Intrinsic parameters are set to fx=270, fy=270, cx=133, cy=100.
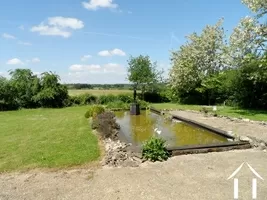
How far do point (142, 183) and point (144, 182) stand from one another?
78 mm

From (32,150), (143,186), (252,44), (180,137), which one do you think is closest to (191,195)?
(143,186)

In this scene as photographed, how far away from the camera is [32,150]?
8828mm

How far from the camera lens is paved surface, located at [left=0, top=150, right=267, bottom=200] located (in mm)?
5473

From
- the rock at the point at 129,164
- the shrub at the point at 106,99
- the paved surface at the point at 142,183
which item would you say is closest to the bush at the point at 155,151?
the paved surface at the point at 142,183

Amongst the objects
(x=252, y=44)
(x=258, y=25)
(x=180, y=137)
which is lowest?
(x=180, y=137)

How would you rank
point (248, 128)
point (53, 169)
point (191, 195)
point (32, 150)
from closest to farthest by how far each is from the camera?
point (191, 195)
point (53, 169)
point (32, 150)
point (248, 128)

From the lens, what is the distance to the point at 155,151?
25.8 ft

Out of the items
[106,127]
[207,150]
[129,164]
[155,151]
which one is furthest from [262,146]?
[106,127]

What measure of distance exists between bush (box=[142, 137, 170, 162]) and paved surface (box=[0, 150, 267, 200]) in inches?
13.3

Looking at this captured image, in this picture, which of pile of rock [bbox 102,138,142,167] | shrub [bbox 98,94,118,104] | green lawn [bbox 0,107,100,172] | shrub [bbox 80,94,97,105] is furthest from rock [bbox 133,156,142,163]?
shrub [bbox 98,94,118,104]

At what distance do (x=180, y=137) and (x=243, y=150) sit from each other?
3.31 m

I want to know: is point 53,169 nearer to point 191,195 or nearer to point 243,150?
point 191,195

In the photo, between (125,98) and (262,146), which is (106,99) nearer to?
→ (125,98)

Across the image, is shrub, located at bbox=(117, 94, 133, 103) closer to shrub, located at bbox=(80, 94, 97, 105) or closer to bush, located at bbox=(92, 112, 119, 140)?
shrub, located at bbox=(80, 94, 97, 105)
